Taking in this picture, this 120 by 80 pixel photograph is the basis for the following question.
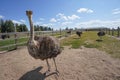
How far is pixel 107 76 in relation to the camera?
4.25m

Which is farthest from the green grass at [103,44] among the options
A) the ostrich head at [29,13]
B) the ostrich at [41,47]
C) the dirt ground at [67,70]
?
the ostrich head at [29,13]

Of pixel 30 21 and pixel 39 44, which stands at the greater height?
pixel 30 21

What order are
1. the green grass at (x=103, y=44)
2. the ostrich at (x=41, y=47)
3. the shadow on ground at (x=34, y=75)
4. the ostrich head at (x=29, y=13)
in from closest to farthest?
the ostrich at (x=41, y=47) → the ostrich head at (x=29, y=13) → the shadow on ground at (x=34, y=75) → the green grass at (x=103, y=44)

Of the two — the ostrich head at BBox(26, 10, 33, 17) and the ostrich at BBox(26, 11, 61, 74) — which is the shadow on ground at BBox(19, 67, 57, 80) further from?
the ostrich head at BBox(26, 10, 33, 17)

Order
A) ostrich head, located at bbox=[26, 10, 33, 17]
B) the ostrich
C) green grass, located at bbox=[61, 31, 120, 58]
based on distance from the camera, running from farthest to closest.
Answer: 1. green grass, located at bbox=[61, 31, 120, 58]
2. ostrich head, located at bbox=[26, 10, 33, 17]
3. the ostrich

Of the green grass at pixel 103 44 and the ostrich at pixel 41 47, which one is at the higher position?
the ostrich at pixel 41 47

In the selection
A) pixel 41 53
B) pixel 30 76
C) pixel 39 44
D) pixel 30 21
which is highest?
pixel 30 21

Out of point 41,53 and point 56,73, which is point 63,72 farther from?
point 41,53

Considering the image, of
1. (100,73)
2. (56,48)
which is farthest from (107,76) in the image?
(56,48)

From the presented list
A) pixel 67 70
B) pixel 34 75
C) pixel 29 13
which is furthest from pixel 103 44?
pixel 29 13

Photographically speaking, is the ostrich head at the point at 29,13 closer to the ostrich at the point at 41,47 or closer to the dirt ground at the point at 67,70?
the ostrich at the point at 41,47

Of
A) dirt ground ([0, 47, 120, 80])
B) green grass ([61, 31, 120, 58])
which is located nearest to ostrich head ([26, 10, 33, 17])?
dirt ground ([0, 47, 120, 80])

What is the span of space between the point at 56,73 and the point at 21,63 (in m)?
1.76

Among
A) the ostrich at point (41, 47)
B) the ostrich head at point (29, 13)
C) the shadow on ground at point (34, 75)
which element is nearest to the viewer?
the ostrich at point (41, 47)
